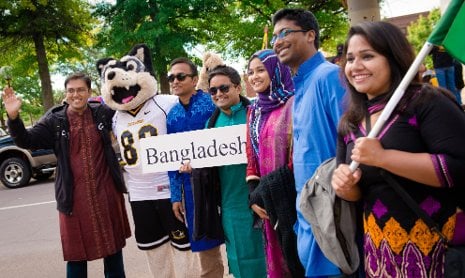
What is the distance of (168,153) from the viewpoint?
363cm

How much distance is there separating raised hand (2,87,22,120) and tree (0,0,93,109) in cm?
1326

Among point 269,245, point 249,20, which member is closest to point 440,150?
point 269,245

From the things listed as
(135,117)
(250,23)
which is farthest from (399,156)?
(250,23)

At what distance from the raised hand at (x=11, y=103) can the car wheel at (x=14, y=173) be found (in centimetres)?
858

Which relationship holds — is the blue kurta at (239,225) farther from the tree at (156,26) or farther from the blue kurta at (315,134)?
the tree at (156,26)

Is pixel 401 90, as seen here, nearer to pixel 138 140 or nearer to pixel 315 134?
pixel 315 134

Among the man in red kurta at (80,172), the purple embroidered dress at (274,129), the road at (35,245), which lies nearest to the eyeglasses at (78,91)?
the man in red kurta at (80,172)

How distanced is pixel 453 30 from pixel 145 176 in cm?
271

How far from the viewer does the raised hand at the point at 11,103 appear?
12.0 feet

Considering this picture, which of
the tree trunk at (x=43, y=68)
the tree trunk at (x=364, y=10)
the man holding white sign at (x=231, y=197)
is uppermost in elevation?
the tree trunk at (x=43, y=68)

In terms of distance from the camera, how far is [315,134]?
7.60 feet

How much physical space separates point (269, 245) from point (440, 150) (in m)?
1.47

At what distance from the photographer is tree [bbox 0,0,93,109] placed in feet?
51.5

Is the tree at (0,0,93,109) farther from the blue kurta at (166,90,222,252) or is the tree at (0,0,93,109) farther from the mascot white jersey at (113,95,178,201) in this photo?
the blue kurta at (166,90,222,252)
